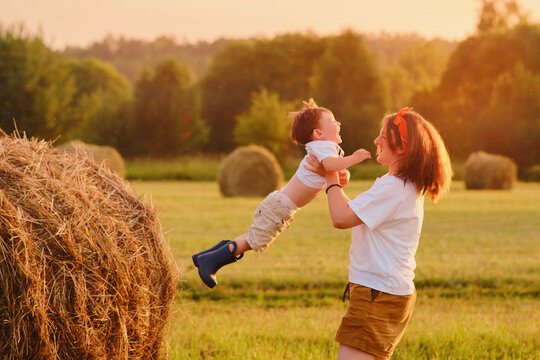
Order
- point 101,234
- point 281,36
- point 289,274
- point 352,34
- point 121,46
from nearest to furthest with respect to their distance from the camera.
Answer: point 101,234 → point 289,274 → point 352,34 → point 281,36 → point 121,46

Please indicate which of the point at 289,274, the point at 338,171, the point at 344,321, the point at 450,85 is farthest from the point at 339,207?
the point at 450,85

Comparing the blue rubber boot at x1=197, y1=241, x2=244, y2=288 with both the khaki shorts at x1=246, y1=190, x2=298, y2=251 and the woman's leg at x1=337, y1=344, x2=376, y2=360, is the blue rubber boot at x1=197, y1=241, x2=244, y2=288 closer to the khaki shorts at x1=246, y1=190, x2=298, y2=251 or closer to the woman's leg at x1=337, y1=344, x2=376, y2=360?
the khaki shorts at x1=246, y1=190, x2=298, y2=251

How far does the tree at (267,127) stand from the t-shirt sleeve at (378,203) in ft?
165

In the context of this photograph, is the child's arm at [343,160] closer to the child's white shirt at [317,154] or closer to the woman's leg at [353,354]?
the child's white shirt at [317,154]

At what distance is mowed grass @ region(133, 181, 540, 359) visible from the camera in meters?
6.05

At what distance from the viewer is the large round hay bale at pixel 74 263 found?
4.05m

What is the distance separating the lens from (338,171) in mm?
4102

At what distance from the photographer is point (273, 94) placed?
59031 millimetres

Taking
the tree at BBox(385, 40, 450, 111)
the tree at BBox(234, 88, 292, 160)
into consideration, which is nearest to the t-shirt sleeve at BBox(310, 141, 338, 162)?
the tree at BBox(234, 88, 292, 160)

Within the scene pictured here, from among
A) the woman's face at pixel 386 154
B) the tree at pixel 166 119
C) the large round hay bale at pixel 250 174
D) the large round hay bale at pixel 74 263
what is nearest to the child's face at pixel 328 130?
the woman's face at pixel 386 154

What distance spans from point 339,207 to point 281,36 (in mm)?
73239

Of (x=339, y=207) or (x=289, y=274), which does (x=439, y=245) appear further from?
(x=339, y=207)

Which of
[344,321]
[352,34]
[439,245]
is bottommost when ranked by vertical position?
[439,245]

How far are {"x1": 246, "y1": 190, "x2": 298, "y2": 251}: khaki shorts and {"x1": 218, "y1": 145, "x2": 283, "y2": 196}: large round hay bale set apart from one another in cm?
2223
